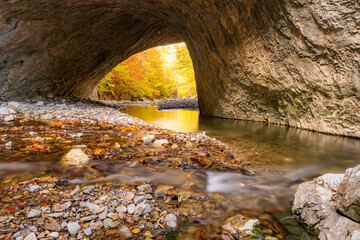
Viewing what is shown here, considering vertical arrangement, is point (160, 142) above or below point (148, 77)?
below

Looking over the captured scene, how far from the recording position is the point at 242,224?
1.63 meters

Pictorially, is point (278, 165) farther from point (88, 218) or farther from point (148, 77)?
point (148, 77)

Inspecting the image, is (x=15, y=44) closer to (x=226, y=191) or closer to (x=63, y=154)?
(x=63, y=154)

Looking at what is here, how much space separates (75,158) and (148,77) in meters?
24.5

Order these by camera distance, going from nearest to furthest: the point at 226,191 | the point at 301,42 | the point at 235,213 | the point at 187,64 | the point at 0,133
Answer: the point at 235,213 < the point at 226,191 < the point at 0,133 < the point at 301,42 < the point at 187,64

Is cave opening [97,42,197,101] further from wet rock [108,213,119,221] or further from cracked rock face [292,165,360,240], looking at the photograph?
wet rock [108,213,119,221]

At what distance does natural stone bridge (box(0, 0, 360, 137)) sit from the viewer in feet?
16.3

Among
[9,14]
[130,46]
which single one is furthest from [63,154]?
[130,46]

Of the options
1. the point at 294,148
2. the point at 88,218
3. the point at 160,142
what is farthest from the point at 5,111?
the point at 294,148

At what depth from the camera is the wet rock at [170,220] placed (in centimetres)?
162

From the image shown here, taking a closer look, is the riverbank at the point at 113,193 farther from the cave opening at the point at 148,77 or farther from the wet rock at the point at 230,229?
the cave opening at the point at 148,77

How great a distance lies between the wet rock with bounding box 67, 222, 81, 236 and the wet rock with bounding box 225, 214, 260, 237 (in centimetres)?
108

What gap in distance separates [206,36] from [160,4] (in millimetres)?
2124

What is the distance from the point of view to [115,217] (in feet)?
5.40
